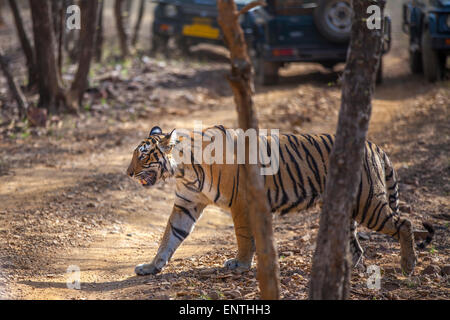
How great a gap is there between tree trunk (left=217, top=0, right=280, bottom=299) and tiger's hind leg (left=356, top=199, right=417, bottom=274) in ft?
4.83

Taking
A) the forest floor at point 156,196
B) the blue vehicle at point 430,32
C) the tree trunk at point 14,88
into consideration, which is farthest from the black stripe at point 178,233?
the blue vehicle at point 430,32

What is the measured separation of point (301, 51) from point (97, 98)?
4083mm

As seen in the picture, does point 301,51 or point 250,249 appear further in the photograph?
point 301,51

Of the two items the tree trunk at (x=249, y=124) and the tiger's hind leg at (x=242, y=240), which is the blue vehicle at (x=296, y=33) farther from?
the tree trunk at (x=249, y=124)

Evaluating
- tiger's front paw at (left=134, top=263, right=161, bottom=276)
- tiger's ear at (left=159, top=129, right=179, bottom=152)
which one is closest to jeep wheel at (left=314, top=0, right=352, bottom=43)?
tiger's ear at (left=159, top=129, right=179, bottom=152)

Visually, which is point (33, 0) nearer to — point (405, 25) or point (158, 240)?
point (158, 240)

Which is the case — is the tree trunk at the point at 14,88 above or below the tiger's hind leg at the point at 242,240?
above

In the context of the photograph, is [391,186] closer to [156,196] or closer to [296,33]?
[156,196]

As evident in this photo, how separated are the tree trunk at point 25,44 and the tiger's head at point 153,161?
6628 mm

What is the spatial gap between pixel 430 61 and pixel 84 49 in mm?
6324

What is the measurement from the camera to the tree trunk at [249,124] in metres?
3.41

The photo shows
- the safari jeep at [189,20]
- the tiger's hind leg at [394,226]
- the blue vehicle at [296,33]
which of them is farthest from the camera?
the safari jeep at [189,20]

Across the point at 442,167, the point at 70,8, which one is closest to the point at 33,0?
the point at 70,8

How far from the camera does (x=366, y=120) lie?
3.69 metres
